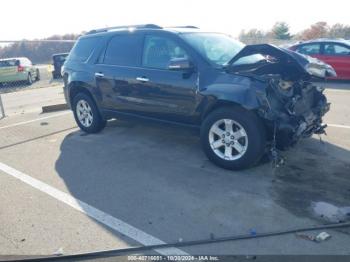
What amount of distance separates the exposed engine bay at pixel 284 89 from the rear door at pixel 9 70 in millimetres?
17396

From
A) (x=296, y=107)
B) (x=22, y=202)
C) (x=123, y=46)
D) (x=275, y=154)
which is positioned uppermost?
(x=123, y=46)

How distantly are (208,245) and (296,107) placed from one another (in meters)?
2.44

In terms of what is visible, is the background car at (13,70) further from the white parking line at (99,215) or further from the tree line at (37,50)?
the tree line at (37,50)

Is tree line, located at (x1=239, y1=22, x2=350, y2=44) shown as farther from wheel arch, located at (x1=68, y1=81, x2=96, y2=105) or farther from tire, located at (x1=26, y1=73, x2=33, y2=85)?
wheel arch, located at (x1=68, y1=81, x2=96, y2=105)

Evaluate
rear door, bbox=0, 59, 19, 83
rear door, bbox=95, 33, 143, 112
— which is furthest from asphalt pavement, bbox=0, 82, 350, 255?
rear door, bbox=0, 59, 19, 83

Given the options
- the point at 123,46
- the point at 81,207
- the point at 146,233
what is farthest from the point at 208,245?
the point at 123,46

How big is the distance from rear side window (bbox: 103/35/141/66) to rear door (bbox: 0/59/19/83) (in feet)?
49.6

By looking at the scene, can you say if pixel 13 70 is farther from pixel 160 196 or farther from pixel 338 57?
pixel 160 196

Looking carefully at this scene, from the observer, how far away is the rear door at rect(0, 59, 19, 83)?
1917 centimetres

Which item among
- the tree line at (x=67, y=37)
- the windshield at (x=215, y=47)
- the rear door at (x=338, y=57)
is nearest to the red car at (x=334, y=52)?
the rear door at (x=338, y=57)

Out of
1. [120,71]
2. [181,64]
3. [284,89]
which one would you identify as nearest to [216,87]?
[181,64]

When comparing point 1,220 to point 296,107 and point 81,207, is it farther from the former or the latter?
point 296,107

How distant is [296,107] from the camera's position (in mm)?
4770

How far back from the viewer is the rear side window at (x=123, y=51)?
5723 millimetres
